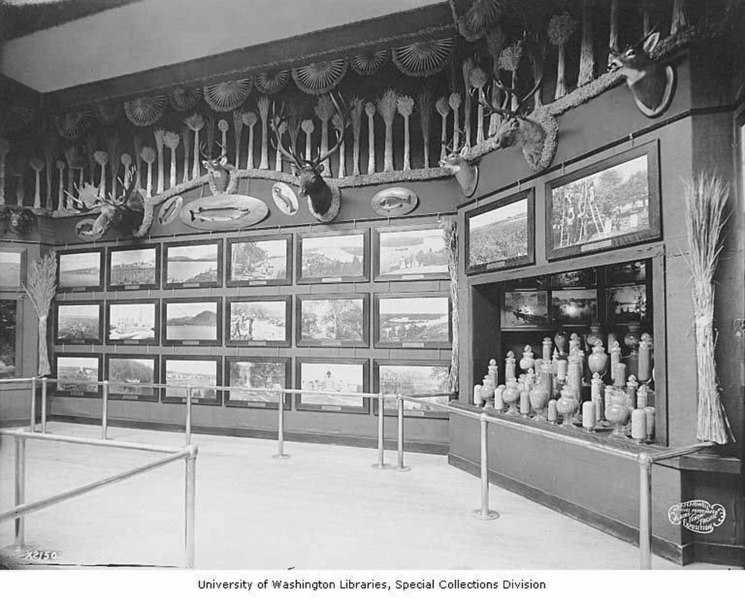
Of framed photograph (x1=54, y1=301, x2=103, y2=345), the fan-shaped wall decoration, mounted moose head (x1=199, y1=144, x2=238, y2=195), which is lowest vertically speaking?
framed photograph (x1=54, y1=301, x2=103, y2=345)

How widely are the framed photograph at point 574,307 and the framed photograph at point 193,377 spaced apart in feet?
14.2

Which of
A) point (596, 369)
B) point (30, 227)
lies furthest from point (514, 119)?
point (30, 227)

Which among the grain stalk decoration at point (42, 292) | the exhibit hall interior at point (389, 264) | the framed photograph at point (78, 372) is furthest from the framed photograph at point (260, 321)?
the grain stalk decoration at point (42, 292)

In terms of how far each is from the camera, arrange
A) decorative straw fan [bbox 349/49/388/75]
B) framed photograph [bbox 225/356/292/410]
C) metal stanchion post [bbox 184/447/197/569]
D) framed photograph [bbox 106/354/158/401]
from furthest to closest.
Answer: framed photograph [bbox 106/354/158/401] → framed photograph [bbox 225/356/292/410] → decorative straw fan [bbox 349/49/388/75] → metal stanchion post [bbox 184/447/197/569]

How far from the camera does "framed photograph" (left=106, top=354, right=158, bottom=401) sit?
7.66 m

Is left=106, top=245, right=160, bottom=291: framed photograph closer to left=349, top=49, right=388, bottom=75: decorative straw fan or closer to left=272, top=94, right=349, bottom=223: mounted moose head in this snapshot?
left=272, top=94, right=349, bottom=223: mounted moose head

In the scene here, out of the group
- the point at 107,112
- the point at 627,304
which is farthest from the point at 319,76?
the point at 627,304

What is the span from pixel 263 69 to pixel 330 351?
3.34 meters

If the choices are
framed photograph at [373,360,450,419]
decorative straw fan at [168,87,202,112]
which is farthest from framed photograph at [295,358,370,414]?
decorative straw fan at [168,87,202,112]

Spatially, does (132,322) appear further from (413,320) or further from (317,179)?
(413,320)

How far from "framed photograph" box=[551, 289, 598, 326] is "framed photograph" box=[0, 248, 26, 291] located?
718 cm

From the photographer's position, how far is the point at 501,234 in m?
5.02

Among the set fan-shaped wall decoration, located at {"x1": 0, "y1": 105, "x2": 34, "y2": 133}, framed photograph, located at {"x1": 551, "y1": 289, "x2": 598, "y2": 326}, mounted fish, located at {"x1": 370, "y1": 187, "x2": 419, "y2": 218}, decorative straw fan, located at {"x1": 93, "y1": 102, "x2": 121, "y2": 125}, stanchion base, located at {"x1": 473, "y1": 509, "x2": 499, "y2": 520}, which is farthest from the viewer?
decorative straw fan, located at {"x1": 93, "y1": 102, "x2": 121, "y2": 125}

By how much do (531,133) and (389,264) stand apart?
246 centimetres
